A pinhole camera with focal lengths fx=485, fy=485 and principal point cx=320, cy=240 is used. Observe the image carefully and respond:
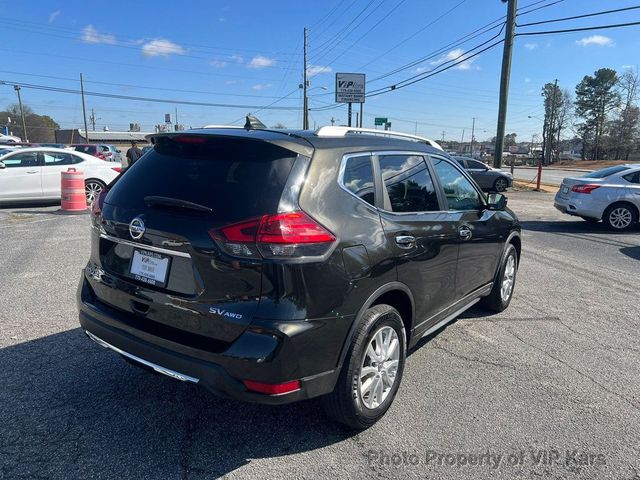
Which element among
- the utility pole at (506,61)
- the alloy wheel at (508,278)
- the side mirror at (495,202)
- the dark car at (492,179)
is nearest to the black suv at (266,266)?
the side mirror at (495,202)

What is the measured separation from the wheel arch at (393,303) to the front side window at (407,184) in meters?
0.52

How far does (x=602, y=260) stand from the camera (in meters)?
8.05

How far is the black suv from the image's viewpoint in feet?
7.95

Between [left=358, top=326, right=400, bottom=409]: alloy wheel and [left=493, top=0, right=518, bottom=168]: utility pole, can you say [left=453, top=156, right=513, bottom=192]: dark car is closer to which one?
[left=493, top=0, right=518, bottom=168]: utility pole

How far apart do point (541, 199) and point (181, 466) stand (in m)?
18.9

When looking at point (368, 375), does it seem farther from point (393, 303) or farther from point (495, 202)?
point (495, 202)

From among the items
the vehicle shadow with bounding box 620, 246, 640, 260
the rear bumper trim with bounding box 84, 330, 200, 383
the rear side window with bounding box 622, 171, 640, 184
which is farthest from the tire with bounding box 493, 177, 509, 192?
the rear bumper trim with bounding box 84, 330, 200, 383

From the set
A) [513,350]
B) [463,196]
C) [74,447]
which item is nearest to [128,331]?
[74,447]

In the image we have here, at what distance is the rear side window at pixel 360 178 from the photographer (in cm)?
287

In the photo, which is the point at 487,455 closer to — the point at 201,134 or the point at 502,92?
the point at 201,134

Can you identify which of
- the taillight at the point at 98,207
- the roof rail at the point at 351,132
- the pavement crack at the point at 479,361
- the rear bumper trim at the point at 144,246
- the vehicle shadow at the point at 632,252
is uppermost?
the roof rail at the point at 351,132

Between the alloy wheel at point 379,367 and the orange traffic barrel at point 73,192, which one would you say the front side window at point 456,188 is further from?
the orange traffic barrel at point 73,192

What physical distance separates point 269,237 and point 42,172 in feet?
39.7

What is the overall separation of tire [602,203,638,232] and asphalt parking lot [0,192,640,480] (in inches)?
281
